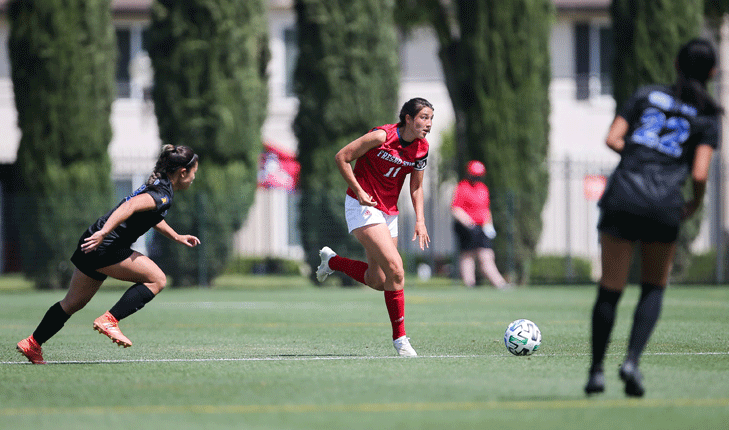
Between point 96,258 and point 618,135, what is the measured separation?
392 cm

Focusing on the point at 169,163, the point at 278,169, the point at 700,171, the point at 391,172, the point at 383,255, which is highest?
the point at 700,171

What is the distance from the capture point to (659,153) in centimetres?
588

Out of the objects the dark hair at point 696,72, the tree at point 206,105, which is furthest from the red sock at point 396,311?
Answer: the tree at point 206,105

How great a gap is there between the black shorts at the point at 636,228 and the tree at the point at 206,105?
15909 mm

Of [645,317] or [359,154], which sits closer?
[645,317]

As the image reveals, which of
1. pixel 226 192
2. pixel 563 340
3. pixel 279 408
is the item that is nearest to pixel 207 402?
pixel 279 408

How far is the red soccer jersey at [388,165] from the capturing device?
8.45m

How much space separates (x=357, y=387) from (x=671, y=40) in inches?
644

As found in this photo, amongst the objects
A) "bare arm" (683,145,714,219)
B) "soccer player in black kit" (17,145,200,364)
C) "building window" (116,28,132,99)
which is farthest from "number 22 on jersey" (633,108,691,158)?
"building window" (116,28,132,99)

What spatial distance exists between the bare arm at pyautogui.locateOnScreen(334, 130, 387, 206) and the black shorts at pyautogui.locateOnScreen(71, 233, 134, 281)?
5.58 ft

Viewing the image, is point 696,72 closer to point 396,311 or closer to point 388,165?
point 388,165

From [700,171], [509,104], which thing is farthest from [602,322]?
[509,104]

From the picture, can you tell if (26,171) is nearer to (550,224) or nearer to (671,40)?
(671,40)

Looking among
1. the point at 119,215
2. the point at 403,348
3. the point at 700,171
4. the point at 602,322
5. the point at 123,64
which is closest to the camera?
the point at 700,171
